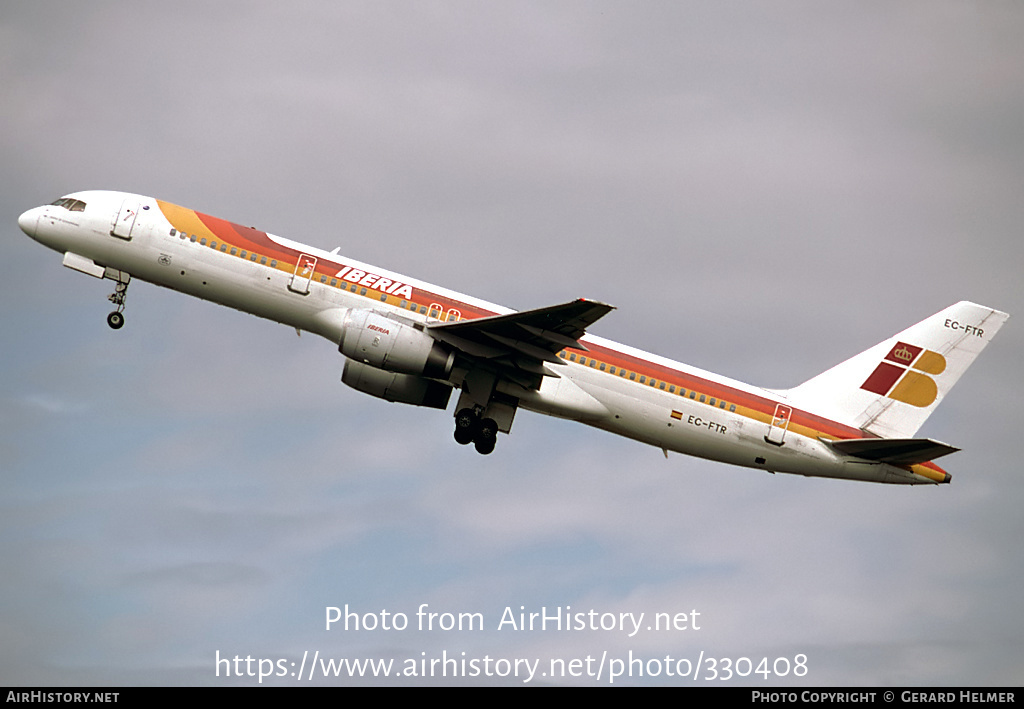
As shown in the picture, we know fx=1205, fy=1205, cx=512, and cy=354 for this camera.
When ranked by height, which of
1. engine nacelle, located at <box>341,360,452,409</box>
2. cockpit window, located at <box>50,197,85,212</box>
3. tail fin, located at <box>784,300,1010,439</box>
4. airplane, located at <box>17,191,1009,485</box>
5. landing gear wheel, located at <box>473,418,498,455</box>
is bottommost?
landing gear wheel, located at <box>473,418,498,455</box>

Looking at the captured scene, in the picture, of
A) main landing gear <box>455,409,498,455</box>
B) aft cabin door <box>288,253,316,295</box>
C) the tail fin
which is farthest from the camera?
the tail fin

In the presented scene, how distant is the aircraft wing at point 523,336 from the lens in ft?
133

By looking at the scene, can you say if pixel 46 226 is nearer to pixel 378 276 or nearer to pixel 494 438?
pixel 378 276

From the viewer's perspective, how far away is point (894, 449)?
146ft

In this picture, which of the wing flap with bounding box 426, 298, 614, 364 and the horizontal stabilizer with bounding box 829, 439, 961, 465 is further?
the horizontal stabilizer with bounding box 829, 439, 961, 465

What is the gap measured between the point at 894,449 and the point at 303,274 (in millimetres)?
22530

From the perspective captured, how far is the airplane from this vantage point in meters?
42.3

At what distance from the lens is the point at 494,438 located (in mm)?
44969

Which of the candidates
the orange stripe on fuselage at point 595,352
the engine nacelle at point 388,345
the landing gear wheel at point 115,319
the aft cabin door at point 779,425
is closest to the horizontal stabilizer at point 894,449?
the orange stripe on fuselage at point 595,352

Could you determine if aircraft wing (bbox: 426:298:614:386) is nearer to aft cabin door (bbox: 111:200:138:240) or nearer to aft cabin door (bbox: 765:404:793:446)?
aft cabin door (bbox: 765:404:793:446)

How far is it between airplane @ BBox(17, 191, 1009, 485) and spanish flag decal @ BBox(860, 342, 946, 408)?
94cm

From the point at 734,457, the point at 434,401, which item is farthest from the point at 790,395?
the point at 434,401

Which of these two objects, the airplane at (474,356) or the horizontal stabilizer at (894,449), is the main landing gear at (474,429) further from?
the horizontal stabilizer at (894,449)

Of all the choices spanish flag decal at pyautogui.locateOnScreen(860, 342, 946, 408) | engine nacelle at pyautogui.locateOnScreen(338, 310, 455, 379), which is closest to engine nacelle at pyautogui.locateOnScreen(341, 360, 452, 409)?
engine nacelle at pyautogui.locateOnScreen(338, 310, 455, 379)
